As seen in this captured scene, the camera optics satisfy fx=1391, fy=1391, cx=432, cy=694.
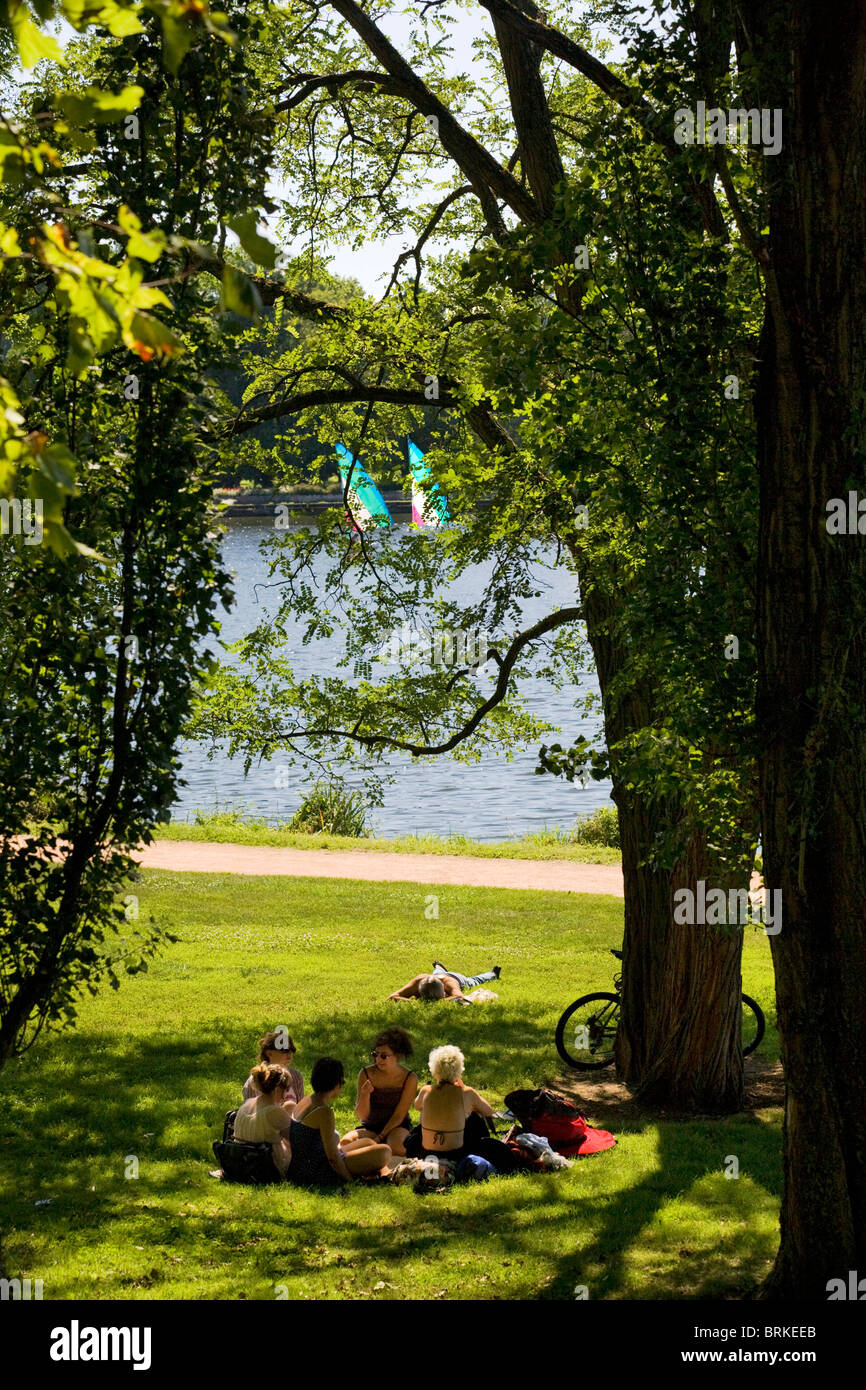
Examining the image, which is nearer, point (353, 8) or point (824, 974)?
point (824, 974)

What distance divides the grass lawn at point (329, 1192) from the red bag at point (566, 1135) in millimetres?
173

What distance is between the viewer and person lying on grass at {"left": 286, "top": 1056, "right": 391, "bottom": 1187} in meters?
8.38

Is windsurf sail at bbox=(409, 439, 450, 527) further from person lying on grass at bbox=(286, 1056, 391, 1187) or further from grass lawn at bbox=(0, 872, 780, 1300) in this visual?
person lying on grass at bbox=(286, 1056, 391, 1187)

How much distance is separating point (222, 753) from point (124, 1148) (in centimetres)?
2657

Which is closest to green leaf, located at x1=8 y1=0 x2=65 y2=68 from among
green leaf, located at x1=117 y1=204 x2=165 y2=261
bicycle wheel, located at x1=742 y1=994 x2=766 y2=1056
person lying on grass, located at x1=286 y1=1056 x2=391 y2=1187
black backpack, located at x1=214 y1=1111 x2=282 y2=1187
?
green leaf, located at x1=117 y1=204 x2=165 y2=261

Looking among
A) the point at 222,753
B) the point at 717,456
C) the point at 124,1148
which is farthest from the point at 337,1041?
the point at 222,753

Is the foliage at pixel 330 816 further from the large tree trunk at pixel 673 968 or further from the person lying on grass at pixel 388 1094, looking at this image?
the person lying on grass at pixel 388 1094

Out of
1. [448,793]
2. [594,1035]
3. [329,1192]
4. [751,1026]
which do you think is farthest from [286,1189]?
[448,793]

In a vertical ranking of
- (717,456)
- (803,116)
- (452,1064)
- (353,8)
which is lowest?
(452,1064)

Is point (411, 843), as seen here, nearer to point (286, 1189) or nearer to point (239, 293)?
point (286, 1189)
